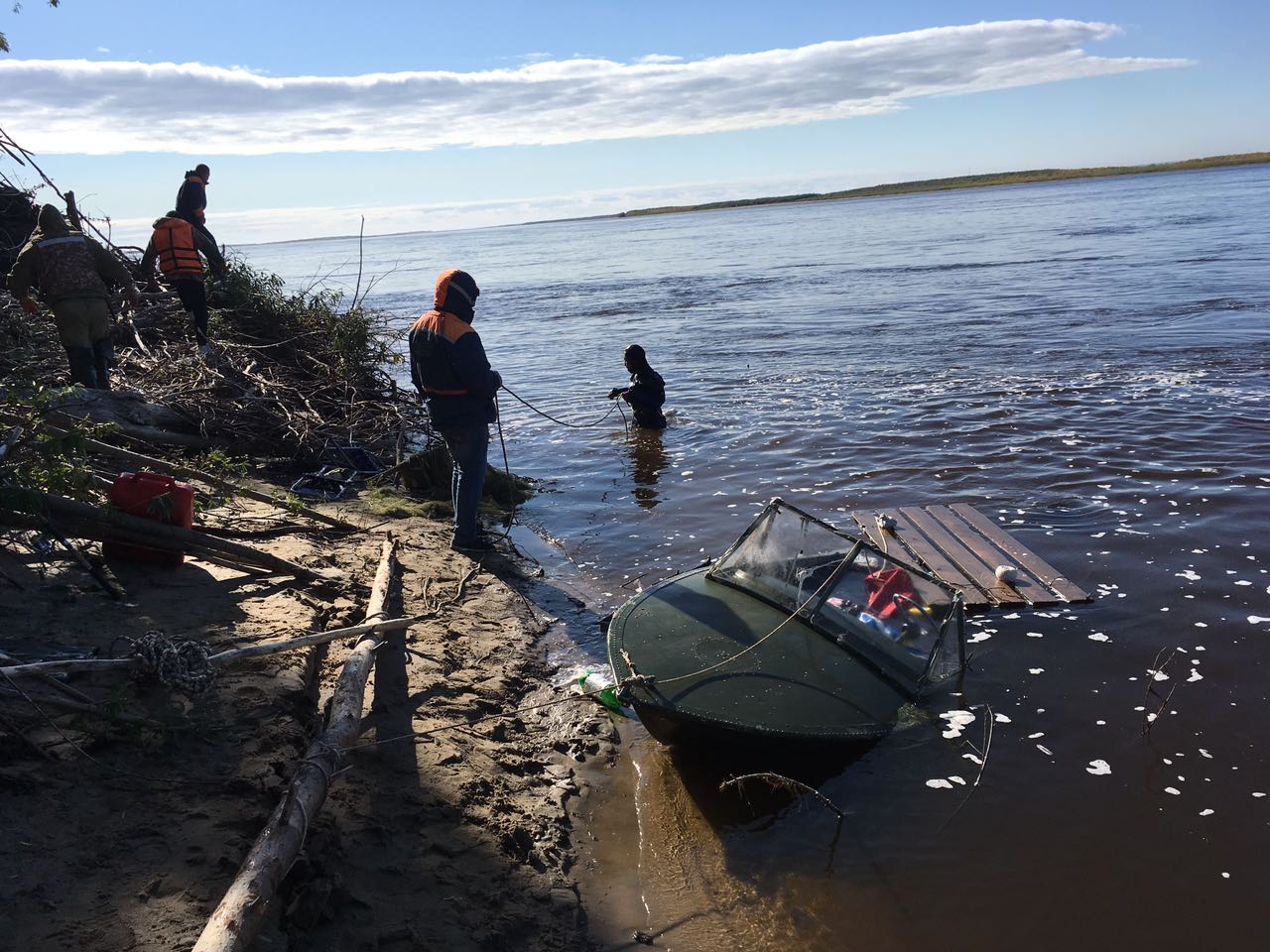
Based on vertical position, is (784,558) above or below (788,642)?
above

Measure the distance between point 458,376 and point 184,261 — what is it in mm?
5764

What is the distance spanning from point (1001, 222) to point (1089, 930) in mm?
61153

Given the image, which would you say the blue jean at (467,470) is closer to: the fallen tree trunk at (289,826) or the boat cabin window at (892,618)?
the fallen tree trunk at (289,826)

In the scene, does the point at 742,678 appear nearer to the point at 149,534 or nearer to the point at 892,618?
the point at 892,618

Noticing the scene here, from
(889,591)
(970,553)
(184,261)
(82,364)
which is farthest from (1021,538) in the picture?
(184,261)

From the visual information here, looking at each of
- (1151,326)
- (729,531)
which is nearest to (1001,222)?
(1151,326)

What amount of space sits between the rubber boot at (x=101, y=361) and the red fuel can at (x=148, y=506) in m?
4.08

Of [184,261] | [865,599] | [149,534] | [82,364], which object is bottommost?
[865,599]

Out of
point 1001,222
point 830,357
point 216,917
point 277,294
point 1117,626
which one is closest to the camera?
point 216,917

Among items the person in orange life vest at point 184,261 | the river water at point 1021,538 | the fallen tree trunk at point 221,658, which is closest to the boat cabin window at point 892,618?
the river water at point 1021,538

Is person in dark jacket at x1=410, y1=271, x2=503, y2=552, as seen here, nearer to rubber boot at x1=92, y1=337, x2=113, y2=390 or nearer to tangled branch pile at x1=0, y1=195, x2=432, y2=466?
tangled branch pile at x1=0, y1=195, x2=432, y2=466

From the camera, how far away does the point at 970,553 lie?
8391mm

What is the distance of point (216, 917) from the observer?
10.2 ft

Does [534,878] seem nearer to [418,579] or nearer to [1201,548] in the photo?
[418,579]
